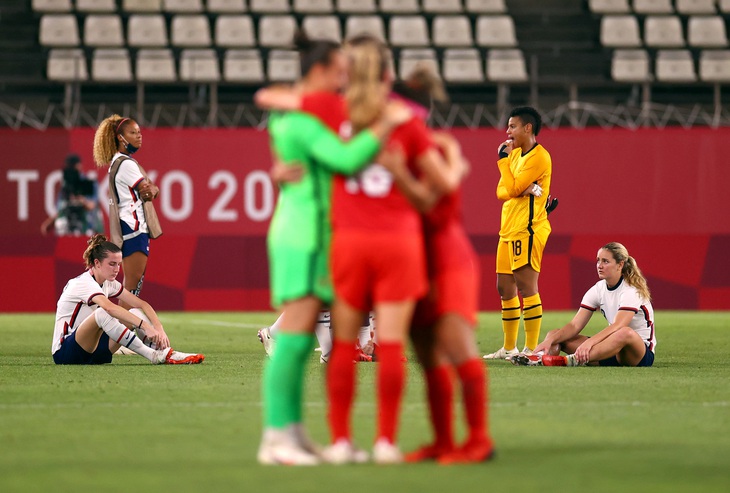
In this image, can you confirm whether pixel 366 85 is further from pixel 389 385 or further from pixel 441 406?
pixel 441 406

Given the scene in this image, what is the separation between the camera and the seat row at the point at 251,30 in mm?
21703

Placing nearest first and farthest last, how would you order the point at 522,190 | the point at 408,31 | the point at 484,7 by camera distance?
the point at 522,190 < the point at 408,31 < the point at 484,7

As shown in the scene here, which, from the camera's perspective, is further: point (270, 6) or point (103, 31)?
point (270, 6)

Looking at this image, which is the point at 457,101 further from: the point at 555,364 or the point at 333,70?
the point at 333,70

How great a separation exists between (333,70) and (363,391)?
356 centimetres

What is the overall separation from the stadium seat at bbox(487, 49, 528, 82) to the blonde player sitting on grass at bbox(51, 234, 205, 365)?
12.0m

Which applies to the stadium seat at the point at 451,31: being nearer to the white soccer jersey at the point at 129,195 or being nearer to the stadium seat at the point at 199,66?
the stadium seat at the point at 199,66

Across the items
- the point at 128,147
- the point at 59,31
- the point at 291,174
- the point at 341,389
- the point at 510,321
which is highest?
the point at 59,31

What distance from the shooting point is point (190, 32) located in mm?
21984

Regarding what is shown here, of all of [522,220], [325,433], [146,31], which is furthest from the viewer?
[146,31]

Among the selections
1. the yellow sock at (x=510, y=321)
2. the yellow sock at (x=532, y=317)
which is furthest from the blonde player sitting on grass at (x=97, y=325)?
the yellow sock at (x=532, y=317)

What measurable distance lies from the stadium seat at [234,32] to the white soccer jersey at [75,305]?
11.8 m

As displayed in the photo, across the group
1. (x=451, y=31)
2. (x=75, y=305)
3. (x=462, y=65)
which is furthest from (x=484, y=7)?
(x=75, y=305)

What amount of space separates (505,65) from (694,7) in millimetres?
4585
